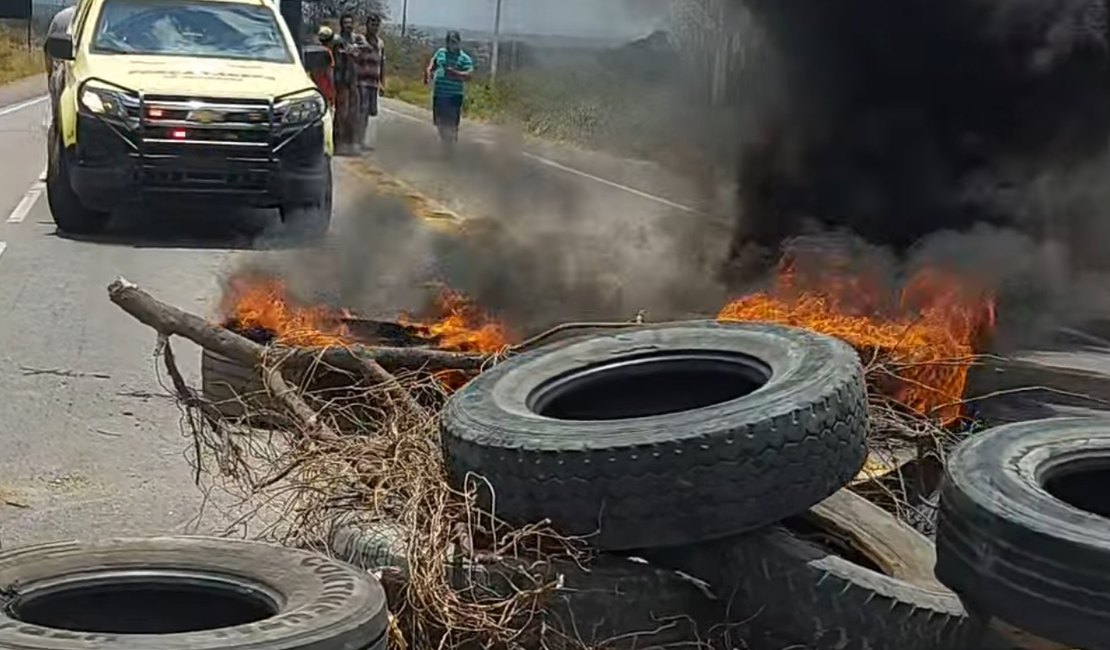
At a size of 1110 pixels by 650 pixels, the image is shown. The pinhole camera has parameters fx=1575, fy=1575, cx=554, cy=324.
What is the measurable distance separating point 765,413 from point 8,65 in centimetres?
5951

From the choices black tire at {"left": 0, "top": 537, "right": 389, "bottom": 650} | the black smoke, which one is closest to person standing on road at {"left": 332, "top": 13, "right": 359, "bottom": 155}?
the black smoke

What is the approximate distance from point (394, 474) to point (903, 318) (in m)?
3.66

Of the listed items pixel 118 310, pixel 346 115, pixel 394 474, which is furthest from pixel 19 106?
pixel 394 474

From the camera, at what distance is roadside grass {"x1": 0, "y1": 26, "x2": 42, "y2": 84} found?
5674 centimetres

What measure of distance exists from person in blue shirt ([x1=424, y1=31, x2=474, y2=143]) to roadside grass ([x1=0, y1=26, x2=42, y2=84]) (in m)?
35.6

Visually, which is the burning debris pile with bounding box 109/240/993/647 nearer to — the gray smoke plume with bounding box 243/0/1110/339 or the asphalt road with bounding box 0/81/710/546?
the asphalt road with bounding box 0/81/710/546

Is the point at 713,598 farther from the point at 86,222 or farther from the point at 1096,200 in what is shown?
the point at 86,222

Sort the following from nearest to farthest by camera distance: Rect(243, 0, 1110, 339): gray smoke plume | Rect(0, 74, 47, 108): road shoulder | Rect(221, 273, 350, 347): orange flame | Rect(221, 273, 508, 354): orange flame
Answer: Rect(221, 273, 350, 347): orange flame → Rect(221, 273, 508, 354): orange flame → Rect(243, 0, 1110, 339): gray smoke plume → Rect(0, 74, 47, 108): road shoulder

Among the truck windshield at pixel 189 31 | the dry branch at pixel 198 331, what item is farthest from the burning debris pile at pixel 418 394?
the truck windshield at pixel 189 31

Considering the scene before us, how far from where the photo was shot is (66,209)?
1408 cm

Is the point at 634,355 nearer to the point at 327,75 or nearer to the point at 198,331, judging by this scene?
the point at 198,331

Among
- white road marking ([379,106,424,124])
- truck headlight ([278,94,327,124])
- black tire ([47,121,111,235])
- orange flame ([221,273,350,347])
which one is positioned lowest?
white road marking ([379,106,424,124])

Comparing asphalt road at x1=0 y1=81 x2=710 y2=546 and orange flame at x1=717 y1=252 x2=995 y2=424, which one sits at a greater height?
orange flame at x1=717 y1=252 x2=995 y2=424

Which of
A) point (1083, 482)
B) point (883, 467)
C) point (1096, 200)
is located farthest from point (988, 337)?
point (1083, 482)
